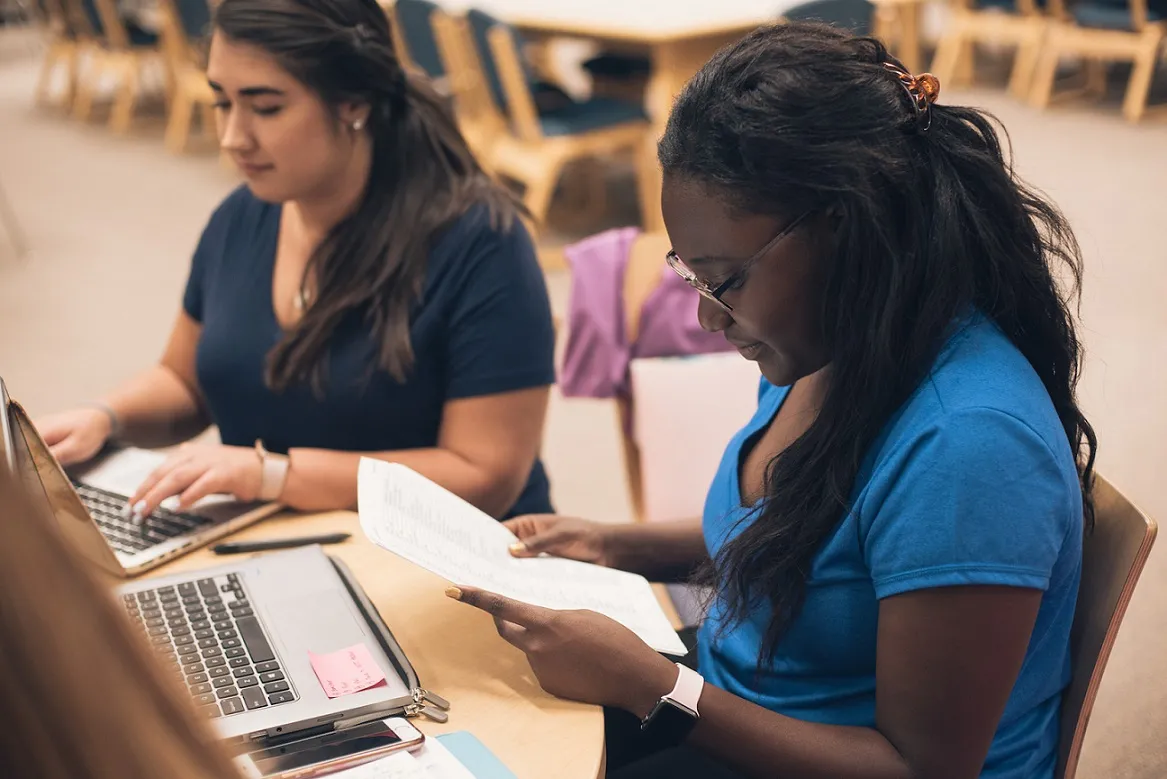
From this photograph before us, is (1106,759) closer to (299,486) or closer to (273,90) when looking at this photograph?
(299,486)

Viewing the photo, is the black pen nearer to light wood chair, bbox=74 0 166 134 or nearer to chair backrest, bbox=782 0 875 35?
chair backrest, bbox=782 0 875 35

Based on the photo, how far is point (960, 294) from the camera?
958 mm

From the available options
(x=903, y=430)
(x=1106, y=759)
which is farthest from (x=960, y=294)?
(x=1106, y=759)

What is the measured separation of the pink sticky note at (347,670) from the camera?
1012mm

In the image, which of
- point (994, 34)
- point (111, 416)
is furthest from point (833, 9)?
point (111, 416)

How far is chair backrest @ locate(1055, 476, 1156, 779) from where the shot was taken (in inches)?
42.8

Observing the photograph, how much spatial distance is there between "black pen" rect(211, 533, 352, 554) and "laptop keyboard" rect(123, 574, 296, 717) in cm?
10

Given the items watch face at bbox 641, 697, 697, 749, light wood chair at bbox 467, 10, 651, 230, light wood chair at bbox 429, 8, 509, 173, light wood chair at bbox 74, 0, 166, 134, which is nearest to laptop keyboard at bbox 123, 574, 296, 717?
watch face at bbox 641, 697, 697, 749

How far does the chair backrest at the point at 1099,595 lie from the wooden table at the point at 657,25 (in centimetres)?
304

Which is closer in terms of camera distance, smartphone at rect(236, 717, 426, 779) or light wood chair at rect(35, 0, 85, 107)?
smartphone at rect(236, 717, 426, 779)

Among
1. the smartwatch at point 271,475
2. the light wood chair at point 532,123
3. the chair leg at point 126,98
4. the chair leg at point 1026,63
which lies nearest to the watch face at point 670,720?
the smartwatch at point 271,475

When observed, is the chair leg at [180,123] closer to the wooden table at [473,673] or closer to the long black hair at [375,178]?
the long black hair at [375,178]

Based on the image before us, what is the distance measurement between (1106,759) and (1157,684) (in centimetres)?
28

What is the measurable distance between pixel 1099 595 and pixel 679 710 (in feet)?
1.50
